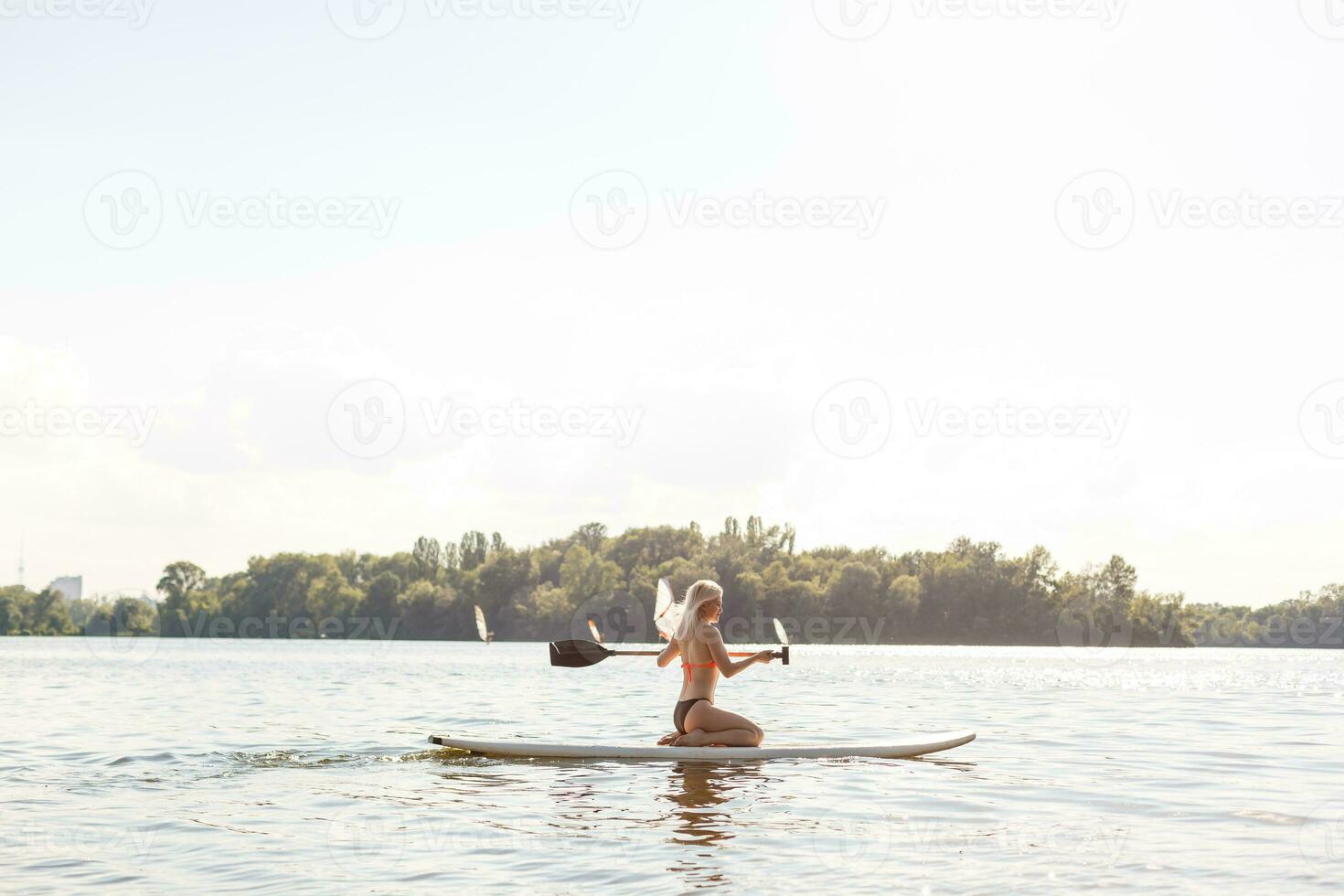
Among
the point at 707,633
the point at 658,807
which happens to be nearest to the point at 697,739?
the point at 707,633

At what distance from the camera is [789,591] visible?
361ft

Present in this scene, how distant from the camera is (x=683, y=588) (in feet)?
336

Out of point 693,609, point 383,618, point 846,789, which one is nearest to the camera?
point 846,789

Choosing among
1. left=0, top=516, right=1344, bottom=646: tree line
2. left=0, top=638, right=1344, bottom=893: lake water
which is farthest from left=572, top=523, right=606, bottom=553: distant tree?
left=0, top=638, right=1344, bottom=893: lake water

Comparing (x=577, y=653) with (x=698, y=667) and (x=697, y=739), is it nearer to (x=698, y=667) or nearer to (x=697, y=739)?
(x=697, y=739)

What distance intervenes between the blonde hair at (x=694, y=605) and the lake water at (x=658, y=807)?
1.50 m

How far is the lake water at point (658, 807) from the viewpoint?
27.7 feet

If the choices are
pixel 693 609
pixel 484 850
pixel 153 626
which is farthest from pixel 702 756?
pixel 153 626

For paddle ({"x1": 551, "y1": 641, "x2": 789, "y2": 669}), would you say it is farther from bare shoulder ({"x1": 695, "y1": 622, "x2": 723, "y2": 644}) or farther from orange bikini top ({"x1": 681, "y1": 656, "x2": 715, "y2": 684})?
bare shoulder ({"x1": 695, "y1": 622, "x2": 723, "y2": 644})

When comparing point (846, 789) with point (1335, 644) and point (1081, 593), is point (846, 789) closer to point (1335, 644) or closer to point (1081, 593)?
point (1081, 593)

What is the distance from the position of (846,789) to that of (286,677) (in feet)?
108

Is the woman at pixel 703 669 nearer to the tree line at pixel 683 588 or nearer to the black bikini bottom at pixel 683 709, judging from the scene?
the black bikini bottom at pixel 683 709

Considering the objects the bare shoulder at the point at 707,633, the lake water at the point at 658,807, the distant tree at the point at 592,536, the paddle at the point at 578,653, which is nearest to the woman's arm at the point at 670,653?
the bare shoulder at the point at 707,633

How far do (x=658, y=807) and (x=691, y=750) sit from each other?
7.74ft
